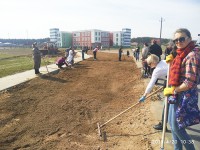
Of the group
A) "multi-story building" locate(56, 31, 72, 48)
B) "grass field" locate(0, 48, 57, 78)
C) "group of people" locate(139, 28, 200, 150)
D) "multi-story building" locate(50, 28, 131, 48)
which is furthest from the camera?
"multi-story building" locate(56, 31, 72, 48)

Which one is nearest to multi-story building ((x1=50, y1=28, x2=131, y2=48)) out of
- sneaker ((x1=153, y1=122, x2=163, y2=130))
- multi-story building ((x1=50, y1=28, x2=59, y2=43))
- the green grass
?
multi-story building ((x1=50, y1=28, x2=59, y2=43))

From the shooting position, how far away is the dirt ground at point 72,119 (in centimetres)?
470

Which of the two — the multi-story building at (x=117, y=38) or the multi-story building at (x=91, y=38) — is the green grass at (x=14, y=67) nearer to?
the multi-story building at (x=91, y=38)

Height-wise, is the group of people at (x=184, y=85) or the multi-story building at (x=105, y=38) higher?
the multi-story building at (x=105, y=38)

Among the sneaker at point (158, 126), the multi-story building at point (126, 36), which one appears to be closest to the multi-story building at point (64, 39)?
the multi-story building at point (126, 36)

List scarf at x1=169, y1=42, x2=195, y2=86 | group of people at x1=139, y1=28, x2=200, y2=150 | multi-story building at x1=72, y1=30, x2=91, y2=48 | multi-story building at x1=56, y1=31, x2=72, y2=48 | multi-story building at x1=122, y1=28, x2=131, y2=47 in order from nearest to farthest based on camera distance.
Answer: group of people at x1=139, y1=28, x2=200, y2=150 → scarf at x1=169, y1=42, x2=195, y2=86 → multi-story building at x1=72, y1=30, x2=91, y2=48 → multi-story building at x1=56, y1=31, x2=72, y2=48 → multi-story building at x1=122, y1=28, x2=131, y2=47

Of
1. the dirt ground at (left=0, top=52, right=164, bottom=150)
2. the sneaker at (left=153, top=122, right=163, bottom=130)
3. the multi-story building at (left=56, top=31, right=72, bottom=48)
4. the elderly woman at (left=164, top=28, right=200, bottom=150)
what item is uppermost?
the multi-story building at (left=56, top=31, right=72, bottom=48)

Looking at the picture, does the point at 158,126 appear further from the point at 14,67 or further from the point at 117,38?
the point at 117,38

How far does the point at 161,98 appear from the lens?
7.73 metres

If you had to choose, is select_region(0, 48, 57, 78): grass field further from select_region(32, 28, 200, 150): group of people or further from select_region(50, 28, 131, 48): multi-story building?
select_region(50, 28, 131, 48): multi-story building

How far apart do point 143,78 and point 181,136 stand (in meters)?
9.08

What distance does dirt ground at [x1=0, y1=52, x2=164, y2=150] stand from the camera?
4.70 m

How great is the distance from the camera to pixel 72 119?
6125 millimetres

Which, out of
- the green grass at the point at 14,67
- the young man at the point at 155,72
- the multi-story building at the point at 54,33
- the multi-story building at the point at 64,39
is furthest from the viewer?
the multi-story building at the point at 54,33
